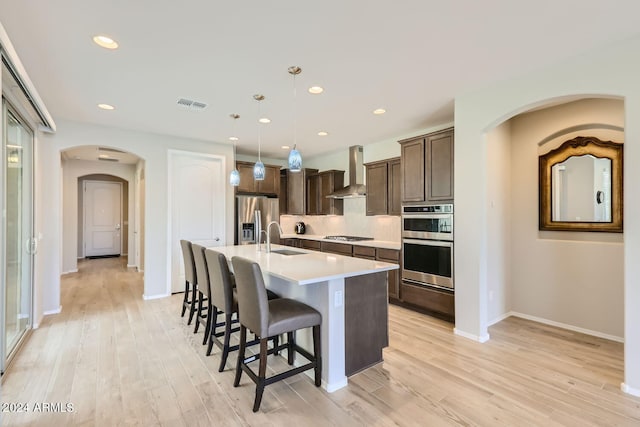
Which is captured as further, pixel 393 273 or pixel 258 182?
pixel 258 182

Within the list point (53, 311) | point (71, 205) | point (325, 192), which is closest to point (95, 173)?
point (71, 205)

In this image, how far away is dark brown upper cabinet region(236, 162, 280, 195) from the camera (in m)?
5.88

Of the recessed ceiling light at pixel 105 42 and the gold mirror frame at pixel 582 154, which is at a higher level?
the recessed ceiling light at pixel 105 42

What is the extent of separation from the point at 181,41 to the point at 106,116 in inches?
97.8

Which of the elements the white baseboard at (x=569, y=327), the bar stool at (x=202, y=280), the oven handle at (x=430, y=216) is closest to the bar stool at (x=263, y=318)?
the bar stool at (x=202, y=280)

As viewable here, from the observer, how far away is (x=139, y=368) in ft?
8.77

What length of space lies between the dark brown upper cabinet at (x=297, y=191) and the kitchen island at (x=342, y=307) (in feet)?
12.4

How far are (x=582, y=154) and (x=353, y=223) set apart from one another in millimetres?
3538

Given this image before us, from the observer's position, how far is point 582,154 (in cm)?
348

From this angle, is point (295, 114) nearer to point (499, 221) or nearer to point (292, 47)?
point (292, 47)

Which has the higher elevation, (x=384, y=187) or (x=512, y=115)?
(x=512, y=115)

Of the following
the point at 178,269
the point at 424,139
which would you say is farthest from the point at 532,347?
the point at 178,269

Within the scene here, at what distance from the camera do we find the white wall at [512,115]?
2.26m

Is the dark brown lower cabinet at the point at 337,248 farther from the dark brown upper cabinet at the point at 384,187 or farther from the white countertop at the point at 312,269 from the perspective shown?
the white countertop at the point at 312,269
